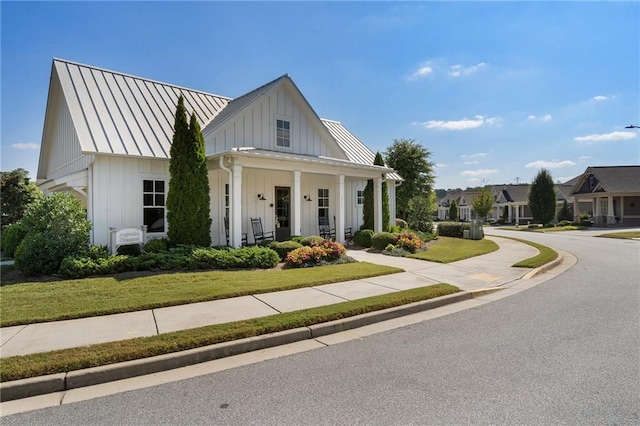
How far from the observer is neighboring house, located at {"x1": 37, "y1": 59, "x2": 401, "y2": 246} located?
11.1 metres

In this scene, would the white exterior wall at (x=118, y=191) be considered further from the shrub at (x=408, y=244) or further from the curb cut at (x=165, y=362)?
the shrub at (x=408, y=244)

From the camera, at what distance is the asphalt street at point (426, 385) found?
3180 mm

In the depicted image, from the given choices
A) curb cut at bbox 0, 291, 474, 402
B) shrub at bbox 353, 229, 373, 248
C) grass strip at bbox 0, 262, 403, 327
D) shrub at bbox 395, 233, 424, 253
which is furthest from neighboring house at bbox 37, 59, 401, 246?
curb cut at bbox 0, 291, 474, 402

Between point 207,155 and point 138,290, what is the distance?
5.73m

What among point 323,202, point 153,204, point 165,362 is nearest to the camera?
point 165,362

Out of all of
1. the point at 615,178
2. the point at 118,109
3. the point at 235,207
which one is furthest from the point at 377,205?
the point at 615,178

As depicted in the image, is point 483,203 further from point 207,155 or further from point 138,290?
point 138,290

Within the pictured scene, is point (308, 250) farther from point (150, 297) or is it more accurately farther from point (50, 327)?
point (50, 327)

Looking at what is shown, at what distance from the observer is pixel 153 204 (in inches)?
471

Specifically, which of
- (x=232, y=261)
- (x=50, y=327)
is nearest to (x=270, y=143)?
(x=232, y=261)

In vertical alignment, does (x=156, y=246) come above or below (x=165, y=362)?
above

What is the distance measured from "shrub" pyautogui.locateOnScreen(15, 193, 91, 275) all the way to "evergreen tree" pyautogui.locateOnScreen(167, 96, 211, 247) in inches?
92.3

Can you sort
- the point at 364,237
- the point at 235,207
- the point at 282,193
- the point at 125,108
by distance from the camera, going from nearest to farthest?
the point at 235,207, the point at 125,108, the point at 282,193, the point at 364,237

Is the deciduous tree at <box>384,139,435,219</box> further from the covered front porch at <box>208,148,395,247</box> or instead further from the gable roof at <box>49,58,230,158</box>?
the gable roof at <box>49,58,230,158</box>
